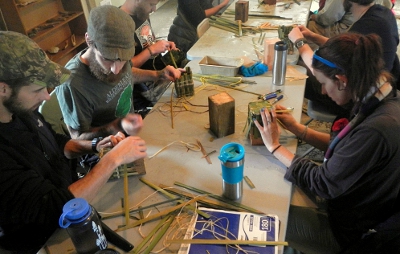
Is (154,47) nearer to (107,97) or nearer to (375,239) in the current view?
(107,97)

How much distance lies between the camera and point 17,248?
1258 mm

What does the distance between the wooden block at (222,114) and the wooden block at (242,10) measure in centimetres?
180

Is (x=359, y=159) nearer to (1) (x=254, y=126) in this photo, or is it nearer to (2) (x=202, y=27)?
(1) (x=254, y=126)

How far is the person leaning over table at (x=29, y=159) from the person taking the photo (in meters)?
1.07

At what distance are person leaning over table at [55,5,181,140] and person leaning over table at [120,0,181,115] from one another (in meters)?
0.49

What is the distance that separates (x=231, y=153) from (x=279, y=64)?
0.99 meters

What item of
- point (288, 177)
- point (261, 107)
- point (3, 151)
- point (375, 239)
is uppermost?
point (3, 151)

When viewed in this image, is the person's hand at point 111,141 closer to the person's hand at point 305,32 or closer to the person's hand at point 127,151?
the person's hand at point 127,151

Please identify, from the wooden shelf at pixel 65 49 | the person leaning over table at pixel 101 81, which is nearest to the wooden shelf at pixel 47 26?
the wooden shelf at pixel 65 49

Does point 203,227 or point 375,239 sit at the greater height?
point 203,227

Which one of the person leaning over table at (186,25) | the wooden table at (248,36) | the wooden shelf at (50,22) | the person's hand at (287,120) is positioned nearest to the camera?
the person's hand at (287,120)

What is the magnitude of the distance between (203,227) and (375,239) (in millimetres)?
692

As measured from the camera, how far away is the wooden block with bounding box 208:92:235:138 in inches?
58.8

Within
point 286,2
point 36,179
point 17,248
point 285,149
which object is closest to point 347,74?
point 285,149
